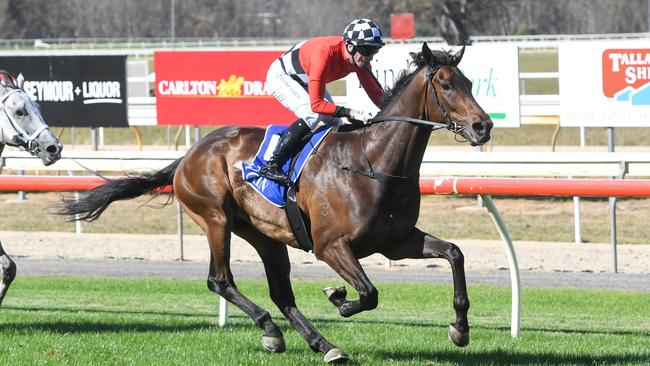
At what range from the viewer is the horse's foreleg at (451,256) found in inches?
247

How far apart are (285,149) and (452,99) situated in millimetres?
1133

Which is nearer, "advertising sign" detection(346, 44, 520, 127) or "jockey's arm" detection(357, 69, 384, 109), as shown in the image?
"jockey's arm" detection(357, 69, 384, 109)

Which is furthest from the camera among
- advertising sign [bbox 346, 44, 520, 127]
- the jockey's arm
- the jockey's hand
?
advertising sign [bbox 346, 44, 520, 127]

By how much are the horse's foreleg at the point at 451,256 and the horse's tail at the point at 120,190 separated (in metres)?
1.97

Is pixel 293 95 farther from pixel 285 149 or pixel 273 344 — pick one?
pixel 273 344

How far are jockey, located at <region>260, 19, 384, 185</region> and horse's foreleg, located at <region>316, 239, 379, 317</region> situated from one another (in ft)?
1.96

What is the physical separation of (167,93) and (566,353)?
8684mm

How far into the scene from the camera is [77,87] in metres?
14.8

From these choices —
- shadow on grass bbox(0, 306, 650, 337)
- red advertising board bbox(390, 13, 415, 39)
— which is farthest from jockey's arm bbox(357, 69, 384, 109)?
red advertising board bbox(390, 13, 415, 39)

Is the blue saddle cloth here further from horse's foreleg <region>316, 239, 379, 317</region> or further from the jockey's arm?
horse's foreleg <region>316, 239, 379, 317</region>

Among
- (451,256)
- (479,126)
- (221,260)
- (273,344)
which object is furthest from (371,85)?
(273,344)

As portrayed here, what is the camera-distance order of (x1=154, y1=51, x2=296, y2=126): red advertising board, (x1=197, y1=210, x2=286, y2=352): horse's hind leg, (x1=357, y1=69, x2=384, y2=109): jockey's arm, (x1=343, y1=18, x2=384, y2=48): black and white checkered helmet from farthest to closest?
(x1=154, y1=51, x2=296, y2=126): red advertising board
(x1=197, y1=210, x2=286, y2=352): horse's hind leg
(x1=357, y1=69, x2=384, y2=109): jockey's arm
(x1=343, y1=18, x2=384, y2=48): black and white checkered helmet

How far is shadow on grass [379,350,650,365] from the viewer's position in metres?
6.60

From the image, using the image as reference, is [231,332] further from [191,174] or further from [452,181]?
[452,181]
